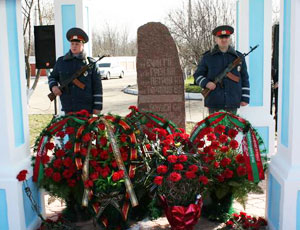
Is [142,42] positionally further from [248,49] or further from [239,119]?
[239,119]

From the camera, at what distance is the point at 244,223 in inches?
148

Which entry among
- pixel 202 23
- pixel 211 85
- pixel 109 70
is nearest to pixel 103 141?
pixel 211 85

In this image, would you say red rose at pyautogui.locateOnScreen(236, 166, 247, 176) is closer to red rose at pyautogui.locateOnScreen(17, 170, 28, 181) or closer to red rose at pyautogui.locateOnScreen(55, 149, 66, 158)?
red rose at pyautogui.locateOnScreen(55, 149, 66, 158)

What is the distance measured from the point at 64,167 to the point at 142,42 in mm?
2447

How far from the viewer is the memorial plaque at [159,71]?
5656 mm

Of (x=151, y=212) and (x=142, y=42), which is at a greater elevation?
(x=142, y=42)

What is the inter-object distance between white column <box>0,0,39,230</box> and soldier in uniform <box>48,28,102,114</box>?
1309 millimetres

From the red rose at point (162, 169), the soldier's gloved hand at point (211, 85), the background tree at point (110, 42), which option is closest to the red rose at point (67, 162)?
the red rose at point (162, 169)

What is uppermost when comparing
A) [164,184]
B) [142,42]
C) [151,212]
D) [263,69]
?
[142,42]

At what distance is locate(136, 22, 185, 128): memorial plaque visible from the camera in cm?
566

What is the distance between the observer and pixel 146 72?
5.69 meters

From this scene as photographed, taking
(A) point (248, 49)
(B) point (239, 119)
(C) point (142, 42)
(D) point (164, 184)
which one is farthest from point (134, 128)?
(A) point (248, 49)
